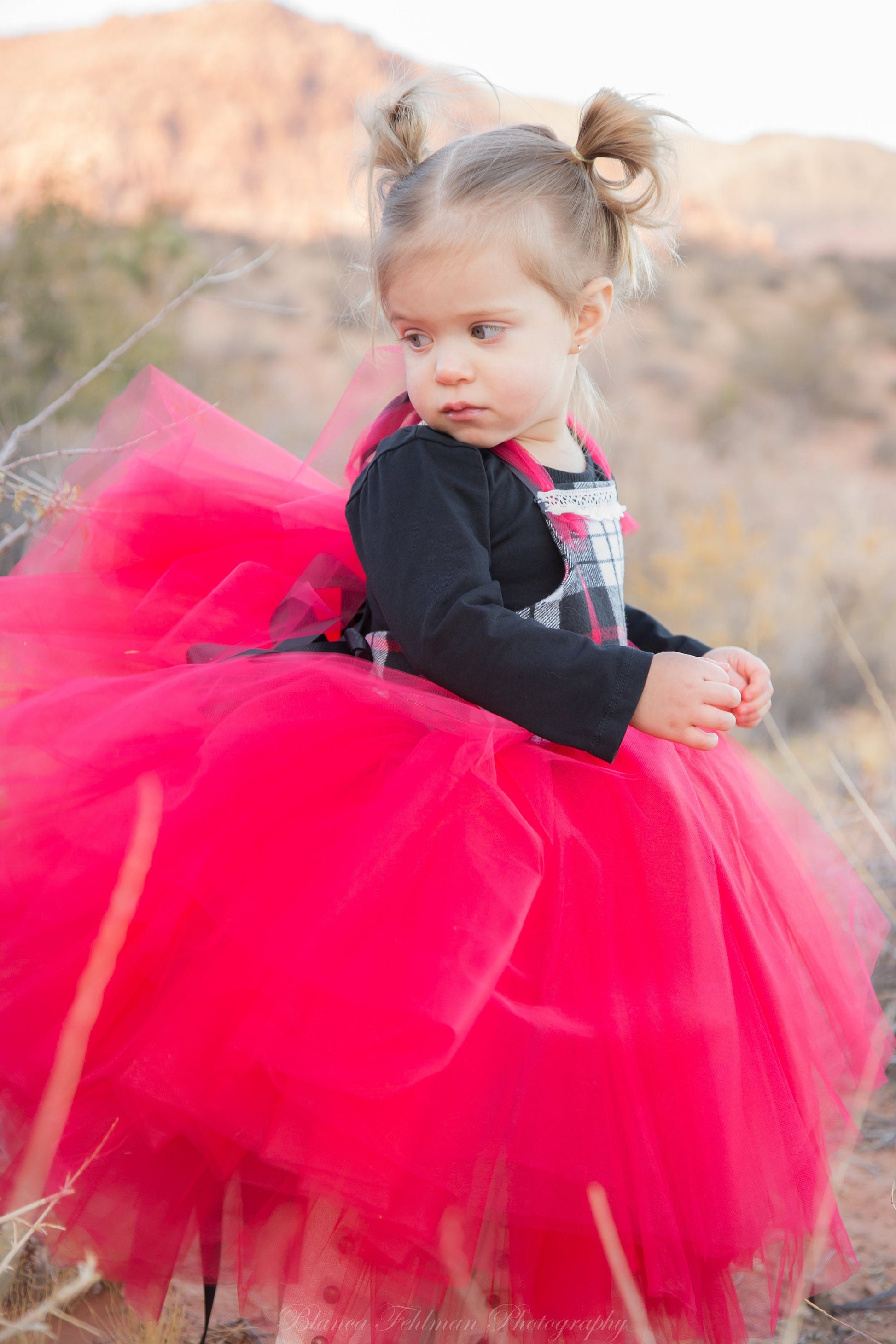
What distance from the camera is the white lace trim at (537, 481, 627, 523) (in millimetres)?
A: 1518

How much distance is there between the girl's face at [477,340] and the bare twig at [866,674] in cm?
112

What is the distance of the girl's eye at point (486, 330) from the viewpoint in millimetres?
1435

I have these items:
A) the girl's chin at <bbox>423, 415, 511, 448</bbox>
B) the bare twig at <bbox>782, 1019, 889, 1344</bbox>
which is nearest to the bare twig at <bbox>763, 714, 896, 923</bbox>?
the bare twig at <bbox>782, 1019, 889, 1344</bbox>

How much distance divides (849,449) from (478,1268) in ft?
42.2

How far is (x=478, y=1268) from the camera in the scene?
115cm

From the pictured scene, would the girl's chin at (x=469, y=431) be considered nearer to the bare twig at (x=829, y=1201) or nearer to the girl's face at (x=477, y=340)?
the girl's face at (x=477, y=340)

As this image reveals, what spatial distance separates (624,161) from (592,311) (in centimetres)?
25

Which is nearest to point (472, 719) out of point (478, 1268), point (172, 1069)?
point (172, 1069)

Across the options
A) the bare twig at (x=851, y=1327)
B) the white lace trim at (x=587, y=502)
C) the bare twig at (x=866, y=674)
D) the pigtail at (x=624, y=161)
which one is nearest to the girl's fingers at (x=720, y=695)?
the white lace trim at (x=587, y=502)

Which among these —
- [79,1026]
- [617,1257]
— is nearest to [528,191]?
[79,1026]

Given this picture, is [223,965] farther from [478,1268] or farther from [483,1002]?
[478,1268]

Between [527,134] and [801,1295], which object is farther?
[527,134]

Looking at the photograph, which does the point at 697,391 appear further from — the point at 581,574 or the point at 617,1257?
the point at 617,1257

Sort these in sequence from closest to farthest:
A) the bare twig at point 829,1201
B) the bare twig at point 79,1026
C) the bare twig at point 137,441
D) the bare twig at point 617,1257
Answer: the bare twig at point 617,1257
the bare twig at point 79,1026
the bare twig at point 829,1201
the bare twig at point 137,441
